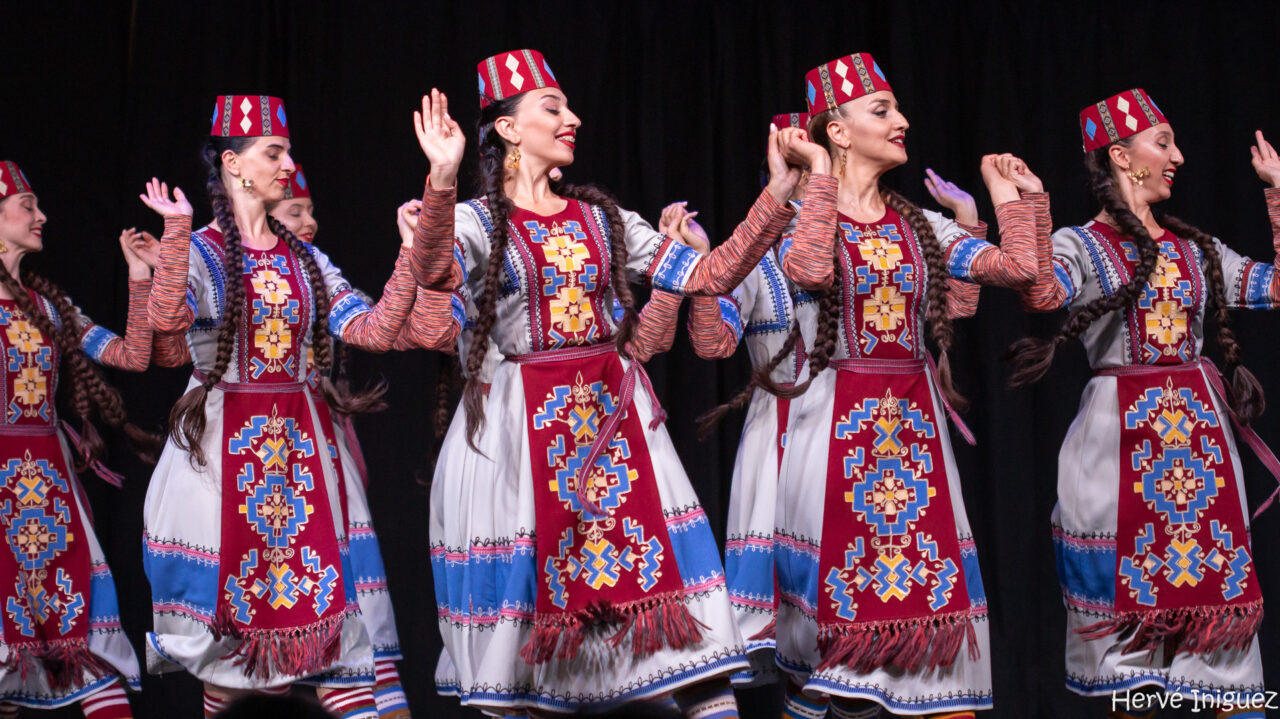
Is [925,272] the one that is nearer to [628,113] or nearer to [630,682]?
[630,682]

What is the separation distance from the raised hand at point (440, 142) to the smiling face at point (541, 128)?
0.53 m

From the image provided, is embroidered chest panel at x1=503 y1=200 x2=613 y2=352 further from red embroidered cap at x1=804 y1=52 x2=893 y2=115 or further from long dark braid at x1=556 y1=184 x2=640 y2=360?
red embroidered cap at x1=804 y1=52 x2=893 y2=115

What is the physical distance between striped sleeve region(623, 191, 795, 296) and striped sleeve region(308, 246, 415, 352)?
57 cm

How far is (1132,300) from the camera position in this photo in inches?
162

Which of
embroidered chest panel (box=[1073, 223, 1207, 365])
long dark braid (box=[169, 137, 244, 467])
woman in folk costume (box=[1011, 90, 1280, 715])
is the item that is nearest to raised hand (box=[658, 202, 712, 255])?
woman in folk costume (box=[1011, 90, 1280, 715])

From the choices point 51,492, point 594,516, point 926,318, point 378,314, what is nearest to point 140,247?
point 51,492

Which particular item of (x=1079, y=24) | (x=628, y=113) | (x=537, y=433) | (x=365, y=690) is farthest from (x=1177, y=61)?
(x=365, y=690)

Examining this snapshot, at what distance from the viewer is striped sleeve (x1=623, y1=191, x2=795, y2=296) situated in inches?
122

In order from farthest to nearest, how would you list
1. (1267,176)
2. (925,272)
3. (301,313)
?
(1267,176), (301,313), (925,272)

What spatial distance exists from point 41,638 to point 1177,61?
457 centimetres

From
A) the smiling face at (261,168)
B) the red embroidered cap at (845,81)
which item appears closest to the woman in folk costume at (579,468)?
the red embroidered cap at (845,81)

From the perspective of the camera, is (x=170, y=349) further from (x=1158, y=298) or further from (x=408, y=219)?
(x=1158, y=298)

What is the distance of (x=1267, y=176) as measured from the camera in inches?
173

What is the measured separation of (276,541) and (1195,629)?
254cm
